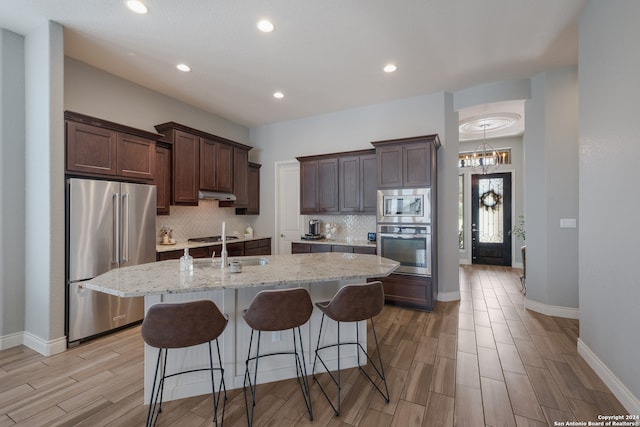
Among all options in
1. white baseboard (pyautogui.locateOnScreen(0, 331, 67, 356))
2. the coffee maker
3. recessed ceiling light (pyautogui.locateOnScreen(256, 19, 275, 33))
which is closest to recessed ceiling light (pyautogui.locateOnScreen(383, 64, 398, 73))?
recessed ceiling light (pyautogui.locateOnScreen(256, 19, 275, 33))

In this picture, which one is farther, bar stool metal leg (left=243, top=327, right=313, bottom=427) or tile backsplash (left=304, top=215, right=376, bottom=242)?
tile backsplash (left=304, top=215, right=376, bottom=242)

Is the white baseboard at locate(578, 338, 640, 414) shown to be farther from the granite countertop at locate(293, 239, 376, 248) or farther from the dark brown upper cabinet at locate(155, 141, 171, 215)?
the dark brown upper cabinet at locate(155, 141, 171, 215)

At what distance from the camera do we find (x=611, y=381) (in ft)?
7.00

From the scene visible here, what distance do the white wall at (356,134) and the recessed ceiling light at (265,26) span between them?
2.54m

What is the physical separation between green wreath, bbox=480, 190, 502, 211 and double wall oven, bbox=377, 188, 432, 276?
4.36 metres

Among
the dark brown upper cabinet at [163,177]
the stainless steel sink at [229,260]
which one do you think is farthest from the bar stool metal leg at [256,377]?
the dark brown upper cabinet at [163,177]

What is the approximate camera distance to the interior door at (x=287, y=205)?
18.6ft

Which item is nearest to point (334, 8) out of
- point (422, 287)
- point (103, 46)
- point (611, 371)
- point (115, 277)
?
point (103, 46)

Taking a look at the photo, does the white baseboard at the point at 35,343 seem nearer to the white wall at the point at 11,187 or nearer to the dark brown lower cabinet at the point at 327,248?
the white wall at the point at 11,187

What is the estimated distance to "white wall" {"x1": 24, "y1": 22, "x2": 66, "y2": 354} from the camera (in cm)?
274

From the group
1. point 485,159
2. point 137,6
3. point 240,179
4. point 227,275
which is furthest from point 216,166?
point 485,159

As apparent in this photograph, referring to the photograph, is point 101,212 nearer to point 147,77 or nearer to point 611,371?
point 147,77

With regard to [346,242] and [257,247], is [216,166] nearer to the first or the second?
[257,247]

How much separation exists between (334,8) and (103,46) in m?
2.60
